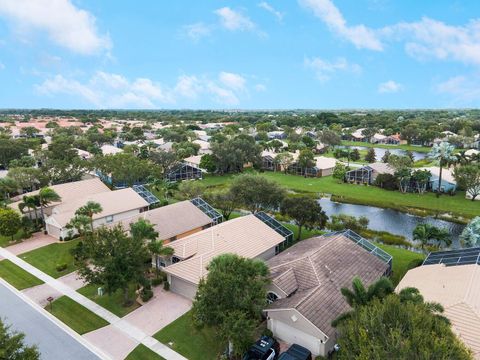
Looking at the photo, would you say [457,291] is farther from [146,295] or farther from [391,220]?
[391,220]

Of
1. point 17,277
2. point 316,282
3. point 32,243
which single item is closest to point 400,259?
point 316,282

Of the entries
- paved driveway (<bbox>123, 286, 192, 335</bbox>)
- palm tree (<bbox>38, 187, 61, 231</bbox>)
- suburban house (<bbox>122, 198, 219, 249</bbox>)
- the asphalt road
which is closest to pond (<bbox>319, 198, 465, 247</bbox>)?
suburban house (<bbox>122, 198, 219, 249</bbox>)

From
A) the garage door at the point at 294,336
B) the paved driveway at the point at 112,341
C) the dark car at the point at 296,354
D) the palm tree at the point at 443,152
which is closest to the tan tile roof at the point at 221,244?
the paved driveway at the point at 112,341

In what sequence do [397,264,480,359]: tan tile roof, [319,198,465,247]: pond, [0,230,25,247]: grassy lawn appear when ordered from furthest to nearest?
[319,198,465,247]: pond → [0,230,25,247]: grassy lawn → [397,264,480,359]: tan tile roof

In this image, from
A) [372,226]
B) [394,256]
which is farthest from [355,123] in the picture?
[394,256]

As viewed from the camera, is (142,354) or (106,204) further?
(106,204)

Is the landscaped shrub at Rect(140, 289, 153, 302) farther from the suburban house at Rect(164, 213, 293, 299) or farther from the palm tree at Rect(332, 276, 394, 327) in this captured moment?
the palm tree at Rect(332, 276, 394, 327)
